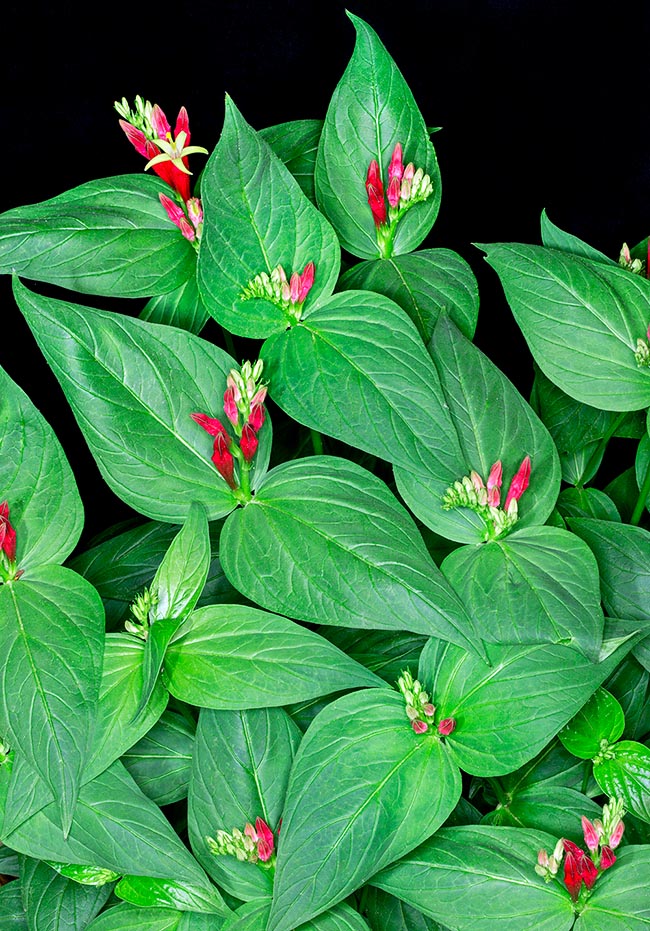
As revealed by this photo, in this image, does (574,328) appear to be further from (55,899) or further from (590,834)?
(55,899)

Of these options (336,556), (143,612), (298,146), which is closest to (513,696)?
(336,556)

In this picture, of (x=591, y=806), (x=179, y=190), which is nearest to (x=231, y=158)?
Answer: (x=179, y=190)

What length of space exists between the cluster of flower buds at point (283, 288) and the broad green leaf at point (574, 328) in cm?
14

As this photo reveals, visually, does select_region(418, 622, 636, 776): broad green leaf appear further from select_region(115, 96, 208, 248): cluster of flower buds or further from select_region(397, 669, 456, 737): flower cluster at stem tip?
select_region(115, 96, 208, 248): cluster of flower buds

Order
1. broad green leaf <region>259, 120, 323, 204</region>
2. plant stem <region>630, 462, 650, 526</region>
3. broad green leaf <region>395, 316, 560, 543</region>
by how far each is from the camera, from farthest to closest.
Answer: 1. broad green leaf <region>259, 120, 323, 204</region>
2. plant stem <region>630, 462, 650, 526</region>
3. broad green leaf <region>395, 316, 560, 543</region>

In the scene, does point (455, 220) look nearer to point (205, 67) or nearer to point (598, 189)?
point (598, 189)

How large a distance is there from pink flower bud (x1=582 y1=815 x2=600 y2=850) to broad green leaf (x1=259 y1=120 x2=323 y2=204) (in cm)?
56

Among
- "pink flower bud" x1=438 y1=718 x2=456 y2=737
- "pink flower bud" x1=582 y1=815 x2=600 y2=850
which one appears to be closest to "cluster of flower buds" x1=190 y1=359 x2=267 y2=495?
"pink flower bud" x1=438 y1=718 x2=456 y2=737

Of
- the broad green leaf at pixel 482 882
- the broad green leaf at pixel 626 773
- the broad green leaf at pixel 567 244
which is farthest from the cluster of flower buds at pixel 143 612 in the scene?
the broad green leaf at pixel 567 244

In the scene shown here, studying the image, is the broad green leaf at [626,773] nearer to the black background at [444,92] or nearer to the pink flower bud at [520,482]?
the pink flower bud at [520,482]

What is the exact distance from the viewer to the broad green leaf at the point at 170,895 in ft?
2.83

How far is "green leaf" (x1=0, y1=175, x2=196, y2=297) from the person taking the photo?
3.22 feet

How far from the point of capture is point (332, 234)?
0.97m

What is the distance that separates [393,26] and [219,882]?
0.99 meters
